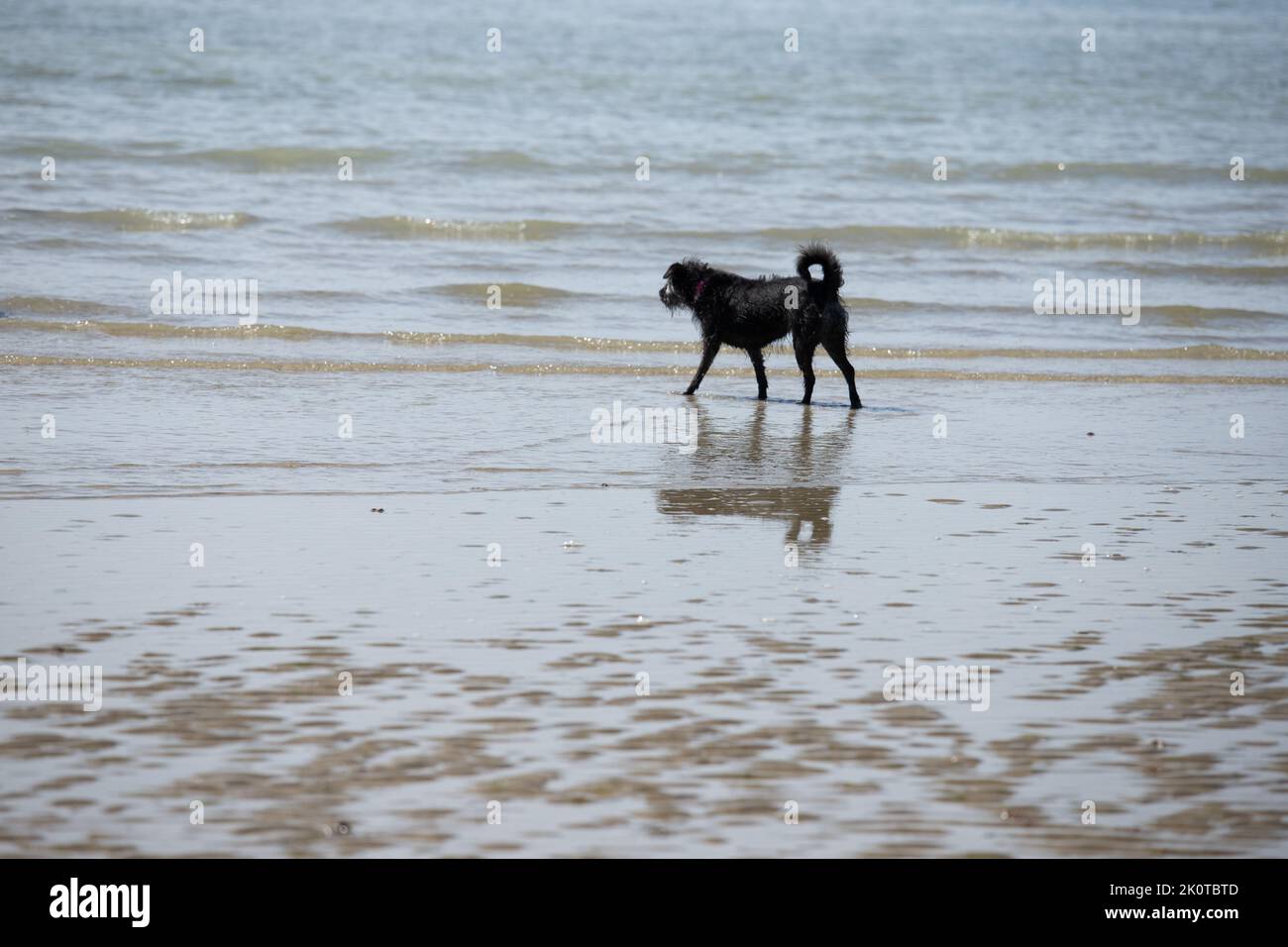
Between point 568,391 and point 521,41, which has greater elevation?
point 521,41

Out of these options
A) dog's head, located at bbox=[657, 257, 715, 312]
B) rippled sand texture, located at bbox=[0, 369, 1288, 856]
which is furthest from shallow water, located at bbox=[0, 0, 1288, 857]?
dog's head, located at bbox=[657, 257, 715, 312]

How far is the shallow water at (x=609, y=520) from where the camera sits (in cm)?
436

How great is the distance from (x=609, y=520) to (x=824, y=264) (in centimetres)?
436

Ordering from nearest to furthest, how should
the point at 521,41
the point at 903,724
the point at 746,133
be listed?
the point at 903,724
the point at 746,133
the point at 521,41

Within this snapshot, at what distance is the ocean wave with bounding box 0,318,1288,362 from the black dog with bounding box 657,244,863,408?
2.40m

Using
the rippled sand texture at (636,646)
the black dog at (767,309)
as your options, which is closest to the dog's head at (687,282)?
the black dog at (767,309)

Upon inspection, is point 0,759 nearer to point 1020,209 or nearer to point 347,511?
point 347,511

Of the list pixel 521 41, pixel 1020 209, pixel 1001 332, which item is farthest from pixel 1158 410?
pixel 521 41

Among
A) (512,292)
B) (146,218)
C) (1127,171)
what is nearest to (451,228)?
(146,218)

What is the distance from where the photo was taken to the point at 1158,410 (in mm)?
12109

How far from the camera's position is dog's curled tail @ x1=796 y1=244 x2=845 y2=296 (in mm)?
11477

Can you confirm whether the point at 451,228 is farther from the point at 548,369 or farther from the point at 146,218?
the point at 548,369
